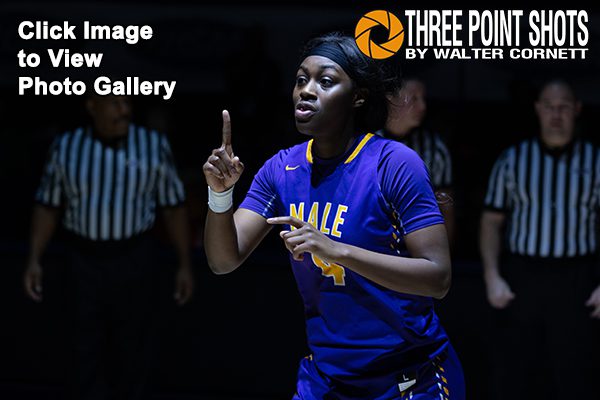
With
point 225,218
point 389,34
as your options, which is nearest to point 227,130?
point 225,218

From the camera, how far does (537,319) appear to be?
5043 mm

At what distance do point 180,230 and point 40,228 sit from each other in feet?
2.26

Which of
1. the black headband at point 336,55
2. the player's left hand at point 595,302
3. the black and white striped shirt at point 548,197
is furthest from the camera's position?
the black and white striped shirt at point 548,197

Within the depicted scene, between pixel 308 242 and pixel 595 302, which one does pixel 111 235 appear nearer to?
pixel 595 302

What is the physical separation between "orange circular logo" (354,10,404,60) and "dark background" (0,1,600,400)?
1.99ft

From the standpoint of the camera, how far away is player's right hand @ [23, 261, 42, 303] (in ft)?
17.1

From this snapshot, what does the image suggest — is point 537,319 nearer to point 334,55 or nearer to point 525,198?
point 525,198

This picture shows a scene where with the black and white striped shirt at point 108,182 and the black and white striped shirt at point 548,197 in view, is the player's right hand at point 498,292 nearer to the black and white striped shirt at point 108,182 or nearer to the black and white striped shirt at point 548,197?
the black and white striped shirt at point 548,197

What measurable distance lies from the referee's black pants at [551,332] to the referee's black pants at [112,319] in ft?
5.70

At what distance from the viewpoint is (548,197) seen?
16.8ft

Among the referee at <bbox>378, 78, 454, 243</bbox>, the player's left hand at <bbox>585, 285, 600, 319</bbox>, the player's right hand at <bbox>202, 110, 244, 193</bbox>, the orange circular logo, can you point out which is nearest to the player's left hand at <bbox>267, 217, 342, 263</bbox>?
the player's right hand at <bbox>202, 110, 244, 193</bbox>

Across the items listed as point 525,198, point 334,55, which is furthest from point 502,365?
point 334,55

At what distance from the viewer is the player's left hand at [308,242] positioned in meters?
2.48

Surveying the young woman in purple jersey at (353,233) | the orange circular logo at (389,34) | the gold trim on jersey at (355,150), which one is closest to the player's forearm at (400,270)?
the young woman in purple jersey at (353,233)
